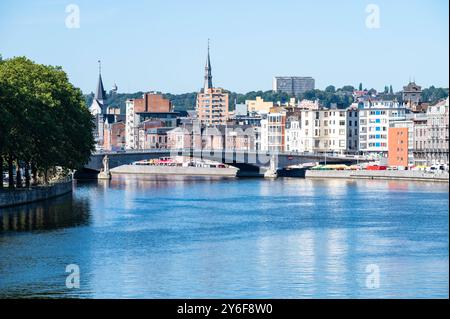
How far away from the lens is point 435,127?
138 metres

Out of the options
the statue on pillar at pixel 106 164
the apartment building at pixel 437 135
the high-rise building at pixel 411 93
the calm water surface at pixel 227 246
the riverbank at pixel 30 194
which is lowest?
the calm water surface at pixel 227 246

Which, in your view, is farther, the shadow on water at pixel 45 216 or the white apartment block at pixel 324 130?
the white apartment block at pixel 324 130

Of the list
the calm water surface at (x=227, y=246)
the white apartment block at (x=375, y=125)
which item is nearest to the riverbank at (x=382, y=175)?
the white apartment block at (x=375, y=125)

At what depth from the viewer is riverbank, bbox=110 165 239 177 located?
5851 inches

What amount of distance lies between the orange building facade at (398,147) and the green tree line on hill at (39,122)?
47786 millimetres

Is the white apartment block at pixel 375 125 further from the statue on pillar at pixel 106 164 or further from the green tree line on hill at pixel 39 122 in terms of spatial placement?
the green tree line on hill at pixel 39 122

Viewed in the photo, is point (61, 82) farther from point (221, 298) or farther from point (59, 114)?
point (221, 298)

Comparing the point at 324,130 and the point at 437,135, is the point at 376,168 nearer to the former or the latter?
the point at 437,135

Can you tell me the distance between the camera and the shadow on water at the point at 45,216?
64.6 metres

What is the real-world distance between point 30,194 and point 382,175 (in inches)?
2129

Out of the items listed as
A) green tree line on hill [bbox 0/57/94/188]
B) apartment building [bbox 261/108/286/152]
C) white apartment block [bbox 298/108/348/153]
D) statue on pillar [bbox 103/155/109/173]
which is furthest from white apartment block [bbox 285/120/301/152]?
green tree line on hill [bbox 0/57/94/188]

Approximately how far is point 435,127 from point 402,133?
7477 millimetres

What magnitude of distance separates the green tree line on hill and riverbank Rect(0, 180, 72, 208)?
1.23 metres

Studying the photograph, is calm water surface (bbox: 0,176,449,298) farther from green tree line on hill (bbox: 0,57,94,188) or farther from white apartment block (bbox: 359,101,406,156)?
white apartment block (bbox: 359,101,406,156)
